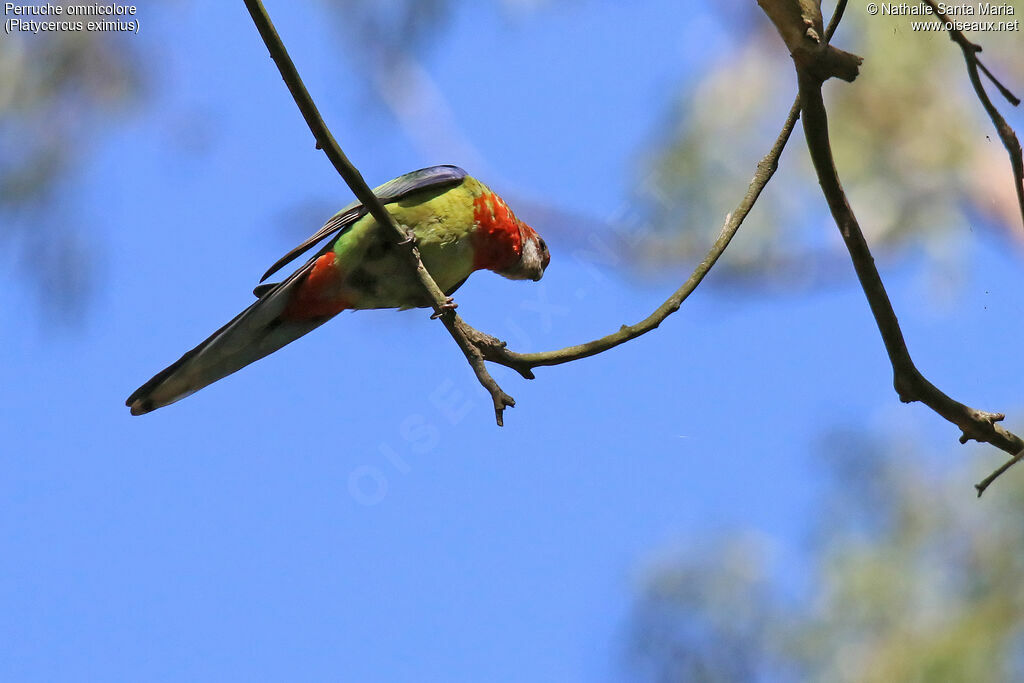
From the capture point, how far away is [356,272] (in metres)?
3.21

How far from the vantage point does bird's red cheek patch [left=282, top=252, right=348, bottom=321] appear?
3195mm

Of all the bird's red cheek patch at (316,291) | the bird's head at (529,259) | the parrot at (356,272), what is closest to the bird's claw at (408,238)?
the parrot at (356,272)

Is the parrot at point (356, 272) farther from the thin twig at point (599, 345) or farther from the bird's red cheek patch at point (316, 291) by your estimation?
the thin twig at point (599, 345)

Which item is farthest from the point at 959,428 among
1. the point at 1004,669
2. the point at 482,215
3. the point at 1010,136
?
the point at 1004,669

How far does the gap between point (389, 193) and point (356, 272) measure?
348 mm

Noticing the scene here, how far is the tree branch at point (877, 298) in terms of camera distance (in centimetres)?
223

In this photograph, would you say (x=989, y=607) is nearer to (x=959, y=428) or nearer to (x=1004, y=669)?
(x=1004, y=669)

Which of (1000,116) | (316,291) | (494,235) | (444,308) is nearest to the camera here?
(1000,116)

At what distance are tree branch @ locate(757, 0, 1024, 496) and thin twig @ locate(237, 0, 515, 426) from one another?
3.02ft

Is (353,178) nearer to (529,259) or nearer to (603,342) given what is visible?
(603,342)

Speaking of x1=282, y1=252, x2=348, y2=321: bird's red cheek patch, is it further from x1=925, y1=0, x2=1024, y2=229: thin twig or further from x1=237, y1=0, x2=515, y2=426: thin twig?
x1=925, y1=0, x2=1024, y2=229: thin twig

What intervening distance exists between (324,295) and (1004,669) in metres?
3.15

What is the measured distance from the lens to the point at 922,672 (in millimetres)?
4164

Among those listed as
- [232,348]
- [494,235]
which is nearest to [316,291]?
[232,348]
